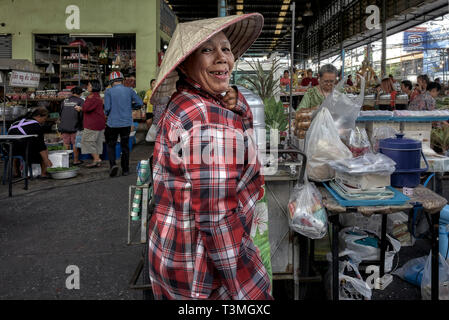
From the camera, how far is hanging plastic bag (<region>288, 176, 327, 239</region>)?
2240 millimetres

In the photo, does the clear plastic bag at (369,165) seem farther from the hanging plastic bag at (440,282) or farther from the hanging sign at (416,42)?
the hanging sign at (416,42)

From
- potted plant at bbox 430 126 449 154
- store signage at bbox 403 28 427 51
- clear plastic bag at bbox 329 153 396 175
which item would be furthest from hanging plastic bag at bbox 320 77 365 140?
store signage at bbox 403 28 427 51

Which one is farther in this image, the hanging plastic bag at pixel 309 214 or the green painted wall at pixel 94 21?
the green painted wall at pixel 94 21

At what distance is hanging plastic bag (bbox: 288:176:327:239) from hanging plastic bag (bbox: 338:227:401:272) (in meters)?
1.03

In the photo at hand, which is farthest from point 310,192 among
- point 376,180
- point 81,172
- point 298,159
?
point 81,172

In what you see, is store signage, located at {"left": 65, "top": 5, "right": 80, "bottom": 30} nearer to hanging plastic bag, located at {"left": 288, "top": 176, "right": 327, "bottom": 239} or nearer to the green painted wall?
the green painted wall

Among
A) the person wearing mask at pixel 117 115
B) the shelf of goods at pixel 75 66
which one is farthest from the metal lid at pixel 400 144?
the shelf of goods at pixel 75 66

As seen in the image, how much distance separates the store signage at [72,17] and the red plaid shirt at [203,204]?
1313cm

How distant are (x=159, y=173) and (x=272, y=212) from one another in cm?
145

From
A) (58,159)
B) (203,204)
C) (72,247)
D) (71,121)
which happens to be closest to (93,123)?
(71,121)

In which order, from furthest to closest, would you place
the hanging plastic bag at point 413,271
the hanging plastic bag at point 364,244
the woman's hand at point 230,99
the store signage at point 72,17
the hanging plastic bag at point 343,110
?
the store signage at point 72,17 < the hanging plastic bag at point 364,244 < the hanging plastic bag at point 413,271 < the hanging plastic bag at point 343,110 < the woman's hand at point 230,99

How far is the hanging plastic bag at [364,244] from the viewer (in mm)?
3180

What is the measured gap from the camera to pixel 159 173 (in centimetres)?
137

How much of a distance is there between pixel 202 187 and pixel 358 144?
1.70 meters
